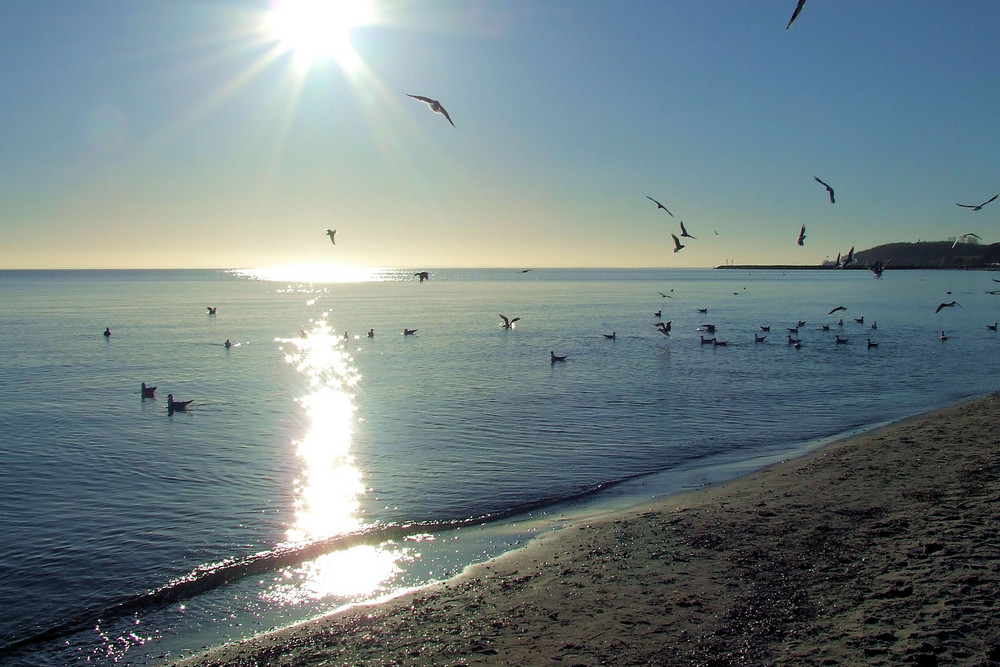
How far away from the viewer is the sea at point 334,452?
940cm

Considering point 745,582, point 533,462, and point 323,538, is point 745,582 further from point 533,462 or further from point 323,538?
point 533,462

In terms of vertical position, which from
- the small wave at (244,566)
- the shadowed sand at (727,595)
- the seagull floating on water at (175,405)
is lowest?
the small wave at (244,566)

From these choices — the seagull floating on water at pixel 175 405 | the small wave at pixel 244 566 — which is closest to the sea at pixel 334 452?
the small wave at pixel 244 566

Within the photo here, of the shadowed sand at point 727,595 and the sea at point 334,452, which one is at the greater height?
the shadowed sand at point 727,595

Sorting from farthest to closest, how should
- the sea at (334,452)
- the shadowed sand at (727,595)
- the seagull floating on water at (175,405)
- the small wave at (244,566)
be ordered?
the seagull floating on water at (175,405)
the sea at (334,452)
the small wave at (244,566)
the shadowed sand at (727,595)

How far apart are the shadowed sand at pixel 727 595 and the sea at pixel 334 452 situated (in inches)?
47.3

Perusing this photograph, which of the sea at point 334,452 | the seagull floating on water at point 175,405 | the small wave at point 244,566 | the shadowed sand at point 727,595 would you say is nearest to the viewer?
the shadowed sand at point 727,595

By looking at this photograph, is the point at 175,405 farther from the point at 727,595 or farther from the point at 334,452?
the point at 727,595

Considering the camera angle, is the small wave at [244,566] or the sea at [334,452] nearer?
the small wave at [244,566]

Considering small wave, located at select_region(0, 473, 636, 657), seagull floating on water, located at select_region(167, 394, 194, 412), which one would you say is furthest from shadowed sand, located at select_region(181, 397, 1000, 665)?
seagull floating on water, located at select_region(167, 394, 194, 412)

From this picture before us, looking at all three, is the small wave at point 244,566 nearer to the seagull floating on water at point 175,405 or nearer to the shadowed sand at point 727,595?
the shadowed sand at point 727,595

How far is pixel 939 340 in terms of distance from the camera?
42.6 meters

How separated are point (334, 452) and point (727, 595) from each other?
11149 millimetres

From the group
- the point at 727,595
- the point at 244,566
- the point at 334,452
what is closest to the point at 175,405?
the point at 334,452
